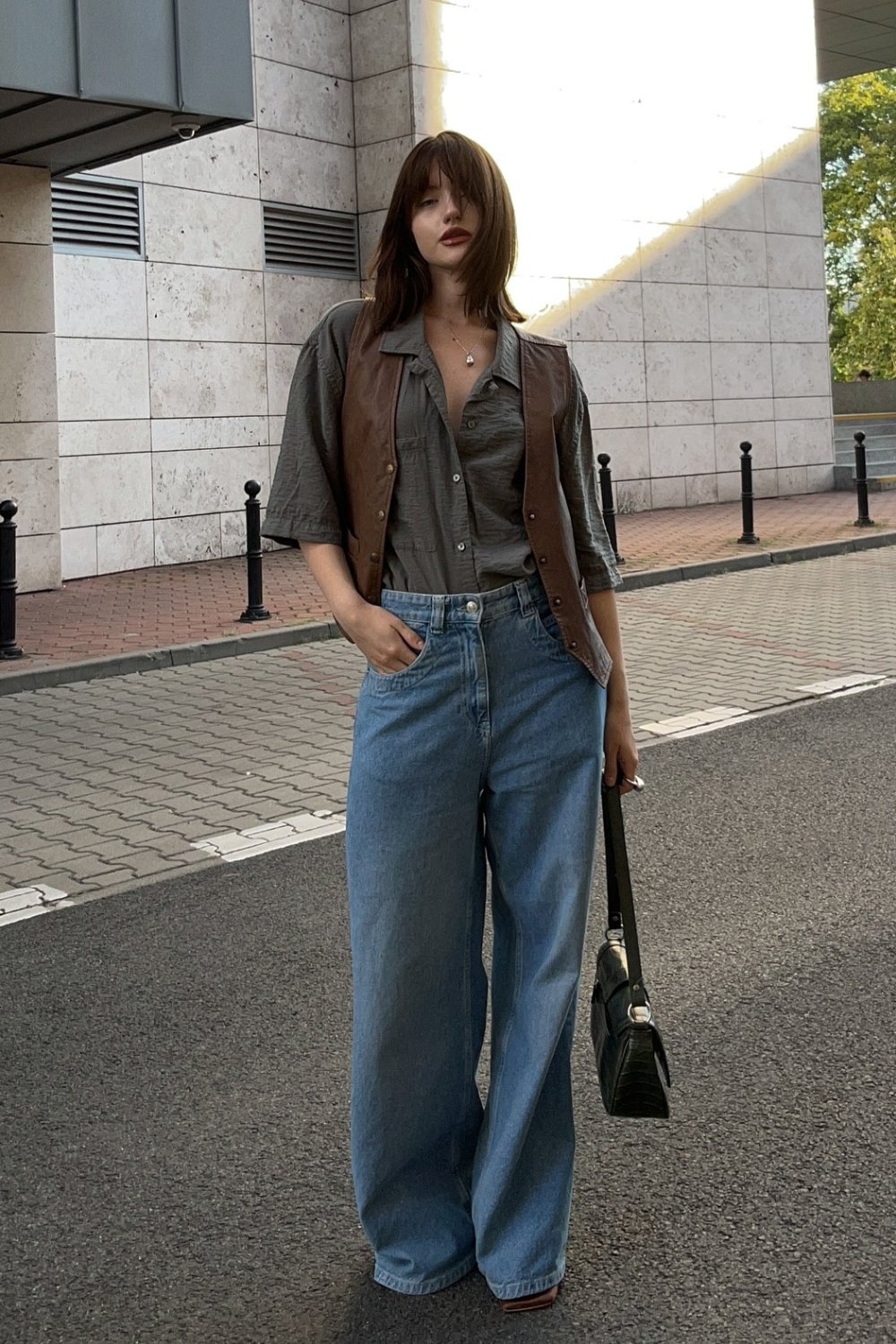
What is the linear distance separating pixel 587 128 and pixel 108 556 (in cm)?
902

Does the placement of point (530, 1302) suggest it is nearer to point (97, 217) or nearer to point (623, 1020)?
A: point (623, 1020)

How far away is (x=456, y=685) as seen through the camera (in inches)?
112

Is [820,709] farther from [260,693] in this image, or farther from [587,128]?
[587,128]

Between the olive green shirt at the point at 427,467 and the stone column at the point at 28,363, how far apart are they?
475 inches

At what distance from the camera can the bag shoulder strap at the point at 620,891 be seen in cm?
289

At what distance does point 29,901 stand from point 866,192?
1921 inches

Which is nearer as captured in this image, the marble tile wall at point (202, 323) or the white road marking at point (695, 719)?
the white road marking at point (695, 719)

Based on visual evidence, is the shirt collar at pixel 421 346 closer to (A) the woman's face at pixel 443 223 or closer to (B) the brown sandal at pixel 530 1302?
(A) the woman's face at pixel 443 223

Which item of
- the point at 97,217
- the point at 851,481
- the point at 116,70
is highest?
the point at 116,70

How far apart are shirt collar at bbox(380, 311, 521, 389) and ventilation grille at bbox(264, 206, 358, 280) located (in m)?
15.9

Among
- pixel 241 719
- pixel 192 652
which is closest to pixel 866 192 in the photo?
pixel 192 652

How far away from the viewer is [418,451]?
283cm

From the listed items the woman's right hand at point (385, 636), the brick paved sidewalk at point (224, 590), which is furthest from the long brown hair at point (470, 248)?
the brick paved sidewalk at point (224, 590)

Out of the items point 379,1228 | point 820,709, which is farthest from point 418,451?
point 820,709
